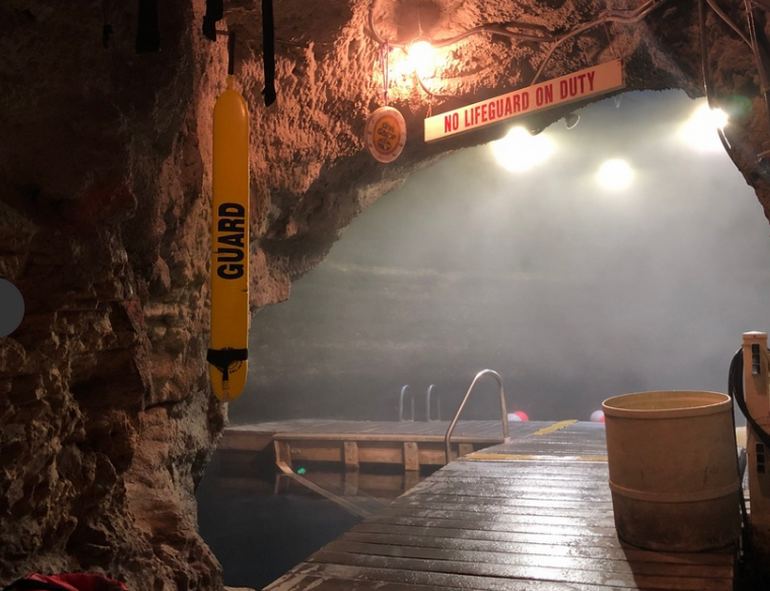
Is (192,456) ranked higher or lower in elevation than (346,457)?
higher

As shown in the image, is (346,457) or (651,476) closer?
(651,476)

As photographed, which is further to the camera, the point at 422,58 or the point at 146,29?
the point at 422,58

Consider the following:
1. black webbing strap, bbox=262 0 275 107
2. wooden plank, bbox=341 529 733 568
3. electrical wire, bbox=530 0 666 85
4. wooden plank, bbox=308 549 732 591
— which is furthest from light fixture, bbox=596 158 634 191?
black webbing strap, bbox=262 0 275 107

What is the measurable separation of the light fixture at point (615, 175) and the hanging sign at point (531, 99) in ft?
41.5

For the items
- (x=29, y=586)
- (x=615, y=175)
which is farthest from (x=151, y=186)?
(x=615, y=175)

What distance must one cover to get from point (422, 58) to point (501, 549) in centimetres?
431

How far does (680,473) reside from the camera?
3646 millimetres

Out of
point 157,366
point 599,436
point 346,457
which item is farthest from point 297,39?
point 346,457

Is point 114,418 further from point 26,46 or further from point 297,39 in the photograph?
point 297,39

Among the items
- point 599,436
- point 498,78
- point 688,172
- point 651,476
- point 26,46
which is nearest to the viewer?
point 26,46

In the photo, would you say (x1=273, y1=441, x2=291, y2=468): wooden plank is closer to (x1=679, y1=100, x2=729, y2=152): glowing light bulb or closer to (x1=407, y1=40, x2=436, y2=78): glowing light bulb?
(x1=407, y1=40, x2=436, y2=78): glowing light bulb

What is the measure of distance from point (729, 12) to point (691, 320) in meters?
13.8

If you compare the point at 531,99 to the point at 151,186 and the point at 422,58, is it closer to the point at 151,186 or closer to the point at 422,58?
the point at 422,58

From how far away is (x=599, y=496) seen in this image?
5.18 metres
